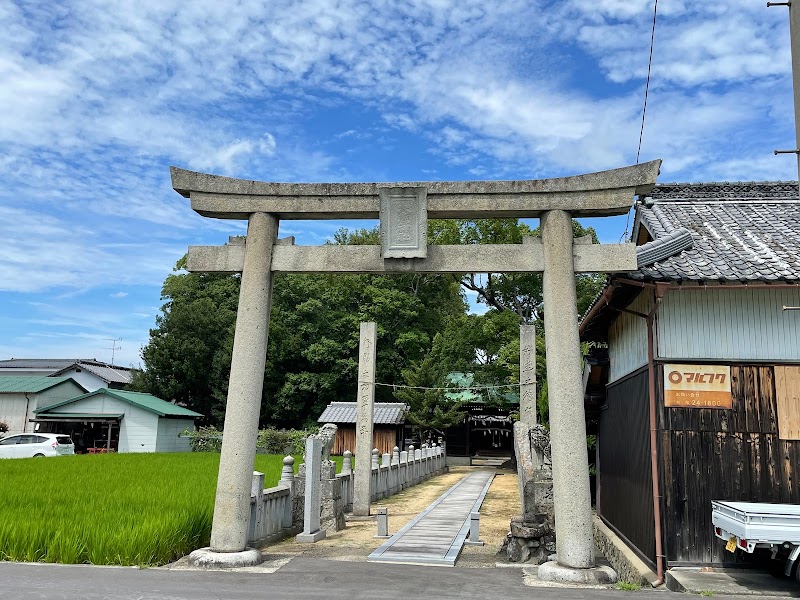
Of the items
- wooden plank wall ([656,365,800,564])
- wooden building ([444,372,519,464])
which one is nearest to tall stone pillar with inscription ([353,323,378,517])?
wooden plank wall ([656,365,800,564])

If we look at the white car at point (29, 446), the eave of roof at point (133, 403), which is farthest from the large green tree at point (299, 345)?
the white car at point (29, 446)

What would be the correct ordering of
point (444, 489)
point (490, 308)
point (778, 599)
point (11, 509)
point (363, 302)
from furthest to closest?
point (363, 302) < point (490, 308) < point (444, 489) < point (11, 509) < point (778, 599)

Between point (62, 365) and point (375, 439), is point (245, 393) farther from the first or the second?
point (62, 365)

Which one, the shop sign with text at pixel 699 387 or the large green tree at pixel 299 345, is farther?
the large green tree at pixel 299 345

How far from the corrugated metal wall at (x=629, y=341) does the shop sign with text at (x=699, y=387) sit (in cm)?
93

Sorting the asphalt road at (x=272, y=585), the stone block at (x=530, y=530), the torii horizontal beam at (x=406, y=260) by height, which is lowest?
the asphalt road at (x=272, y=585)

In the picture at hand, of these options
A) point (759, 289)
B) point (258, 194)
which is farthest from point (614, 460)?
point (258, 194)

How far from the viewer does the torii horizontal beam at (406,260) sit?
8789 millimetres

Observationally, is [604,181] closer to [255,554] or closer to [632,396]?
[632,396]

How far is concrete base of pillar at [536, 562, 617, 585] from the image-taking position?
25.5ft

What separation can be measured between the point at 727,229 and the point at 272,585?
9315mm

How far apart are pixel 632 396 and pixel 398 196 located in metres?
5.43

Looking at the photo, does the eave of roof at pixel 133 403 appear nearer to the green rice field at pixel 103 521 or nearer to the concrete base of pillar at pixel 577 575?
the green rice field at pixel 103 521

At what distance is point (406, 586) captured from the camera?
7.70 metres
